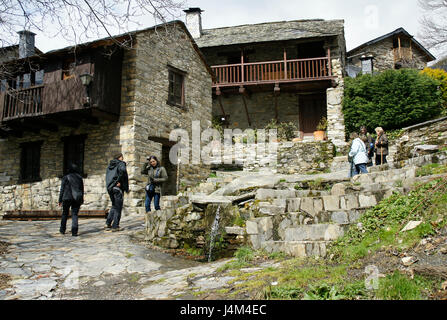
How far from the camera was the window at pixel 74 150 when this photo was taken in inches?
526

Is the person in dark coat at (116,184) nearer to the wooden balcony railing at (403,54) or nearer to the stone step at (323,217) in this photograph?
the stone step at (323,217)

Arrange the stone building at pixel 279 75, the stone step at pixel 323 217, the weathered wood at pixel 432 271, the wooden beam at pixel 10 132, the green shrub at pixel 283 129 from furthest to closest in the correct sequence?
the stone building at pixel 279 75, the green shrub at pixel 283 129, the wooden beam at pixel 10 132, the stone step at pixel 323 217, the weathered wood at pixel 432 271

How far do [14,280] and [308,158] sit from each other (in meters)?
12.8

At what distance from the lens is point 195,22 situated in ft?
73.4

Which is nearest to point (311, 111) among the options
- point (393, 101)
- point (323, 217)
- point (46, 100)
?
point (393, 101)

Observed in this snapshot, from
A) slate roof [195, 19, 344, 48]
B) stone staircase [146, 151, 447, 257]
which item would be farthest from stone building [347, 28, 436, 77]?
stone staircase [146, 151, 447, 257]

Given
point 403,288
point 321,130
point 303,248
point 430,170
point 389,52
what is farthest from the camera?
point 389,52

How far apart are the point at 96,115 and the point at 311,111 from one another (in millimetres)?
11576

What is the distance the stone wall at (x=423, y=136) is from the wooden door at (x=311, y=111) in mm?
6481

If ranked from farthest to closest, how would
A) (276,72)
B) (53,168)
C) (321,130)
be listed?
1. (276,72)
2. (321,130)
3. (53,168)

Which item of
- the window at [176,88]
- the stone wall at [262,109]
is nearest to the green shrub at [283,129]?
the stone wall at [262,109]

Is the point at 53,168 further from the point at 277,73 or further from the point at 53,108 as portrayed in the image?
the point at 277,73

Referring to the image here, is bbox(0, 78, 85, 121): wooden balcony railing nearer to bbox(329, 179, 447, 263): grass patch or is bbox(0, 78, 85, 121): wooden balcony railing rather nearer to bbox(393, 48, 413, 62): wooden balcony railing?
bbox(329, 179, 447, 263): grass patch

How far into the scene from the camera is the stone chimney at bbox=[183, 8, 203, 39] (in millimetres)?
22250
